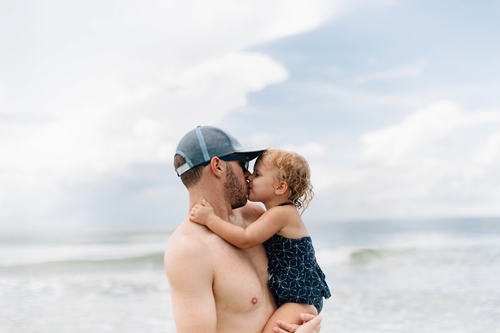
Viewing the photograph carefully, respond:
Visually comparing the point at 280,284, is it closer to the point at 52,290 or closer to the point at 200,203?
the point at 200,203

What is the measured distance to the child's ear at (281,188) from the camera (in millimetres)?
3146

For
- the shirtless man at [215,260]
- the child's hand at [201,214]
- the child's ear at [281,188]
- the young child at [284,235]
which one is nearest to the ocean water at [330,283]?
the young child at [284,235]

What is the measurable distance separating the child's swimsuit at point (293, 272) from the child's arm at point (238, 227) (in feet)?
0.45

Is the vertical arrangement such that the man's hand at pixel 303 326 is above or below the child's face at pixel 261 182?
below

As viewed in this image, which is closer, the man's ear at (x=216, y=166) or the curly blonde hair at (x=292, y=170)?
the man's ear at (x=216, y=166)

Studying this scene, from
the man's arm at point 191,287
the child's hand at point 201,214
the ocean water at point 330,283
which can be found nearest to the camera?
the man's arm at point 191,287

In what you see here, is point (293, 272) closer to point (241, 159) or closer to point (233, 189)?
point (233, 189)

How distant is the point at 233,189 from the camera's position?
2.97 m

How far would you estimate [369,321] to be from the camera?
973cm

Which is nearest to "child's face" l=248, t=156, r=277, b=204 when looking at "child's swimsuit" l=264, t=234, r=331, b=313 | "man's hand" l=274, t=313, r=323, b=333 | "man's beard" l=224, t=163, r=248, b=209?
"man's beard" l=224, t=163, r=248, b=209

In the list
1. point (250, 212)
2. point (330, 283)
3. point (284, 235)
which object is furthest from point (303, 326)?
point (330, 283)

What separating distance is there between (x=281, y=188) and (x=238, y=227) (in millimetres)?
415

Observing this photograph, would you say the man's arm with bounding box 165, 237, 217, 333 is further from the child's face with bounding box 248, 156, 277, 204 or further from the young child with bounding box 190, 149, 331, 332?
the child's face with bounding box 248, 156, 277, 204

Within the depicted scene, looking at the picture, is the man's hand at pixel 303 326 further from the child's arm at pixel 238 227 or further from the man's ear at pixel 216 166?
the man's ear at pixel 216 166
